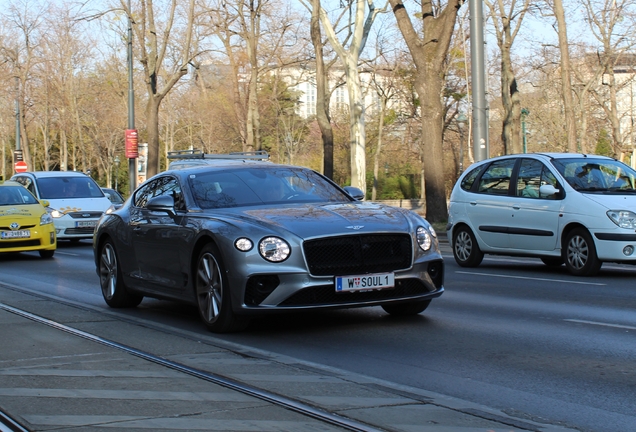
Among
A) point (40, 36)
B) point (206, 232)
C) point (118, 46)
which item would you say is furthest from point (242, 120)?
point (206, 232)

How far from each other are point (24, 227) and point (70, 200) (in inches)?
206

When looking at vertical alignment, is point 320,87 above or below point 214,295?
above

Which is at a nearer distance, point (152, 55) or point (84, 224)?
point (84, 224)

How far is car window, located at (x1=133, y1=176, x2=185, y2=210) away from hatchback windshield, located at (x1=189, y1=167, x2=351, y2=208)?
7.5 inches

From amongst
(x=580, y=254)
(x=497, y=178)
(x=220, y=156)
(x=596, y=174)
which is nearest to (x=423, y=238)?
(x=580, y=254)

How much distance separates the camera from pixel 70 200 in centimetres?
2414

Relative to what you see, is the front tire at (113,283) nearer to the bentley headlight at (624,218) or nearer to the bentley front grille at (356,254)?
the bentley front grille at (356,254)

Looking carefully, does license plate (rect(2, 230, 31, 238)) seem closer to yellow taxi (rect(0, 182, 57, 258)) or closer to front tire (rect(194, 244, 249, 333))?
yellow taxi (rect(0, 182, 57, 258))

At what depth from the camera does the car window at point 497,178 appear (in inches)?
575

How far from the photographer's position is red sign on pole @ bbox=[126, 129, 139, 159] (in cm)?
3662

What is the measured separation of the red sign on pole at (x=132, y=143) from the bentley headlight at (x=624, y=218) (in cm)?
2650

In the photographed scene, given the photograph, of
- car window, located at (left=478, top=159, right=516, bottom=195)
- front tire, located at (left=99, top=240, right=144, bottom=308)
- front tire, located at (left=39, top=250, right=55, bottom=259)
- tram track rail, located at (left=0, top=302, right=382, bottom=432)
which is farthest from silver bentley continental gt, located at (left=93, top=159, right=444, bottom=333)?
front tire, located at (left=39, top=250, right=55, bottom=259)

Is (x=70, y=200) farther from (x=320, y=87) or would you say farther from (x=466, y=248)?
(x=320, y=87)

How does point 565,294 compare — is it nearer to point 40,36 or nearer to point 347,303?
point 347,303
